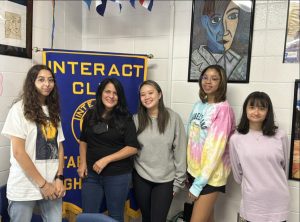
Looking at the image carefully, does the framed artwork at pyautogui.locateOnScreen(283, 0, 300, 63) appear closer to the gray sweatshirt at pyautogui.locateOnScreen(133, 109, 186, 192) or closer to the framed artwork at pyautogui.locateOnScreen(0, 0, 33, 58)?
the gray sweatshirt at pyautogui.locateOnScreen(133, 109, 186, 192)

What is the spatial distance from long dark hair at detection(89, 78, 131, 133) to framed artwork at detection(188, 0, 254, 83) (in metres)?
0.75

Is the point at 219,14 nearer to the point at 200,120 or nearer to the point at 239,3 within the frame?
the point at 239,3

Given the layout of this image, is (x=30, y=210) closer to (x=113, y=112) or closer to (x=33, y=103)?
(x=33, y=103)

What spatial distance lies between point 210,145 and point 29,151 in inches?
44.0

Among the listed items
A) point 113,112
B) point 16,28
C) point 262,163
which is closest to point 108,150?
point 113,112

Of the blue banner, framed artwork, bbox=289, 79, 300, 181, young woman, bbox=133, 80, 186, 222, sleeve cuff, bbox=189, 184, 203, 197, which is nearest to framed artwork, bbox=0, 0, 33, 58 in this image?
the blue banner

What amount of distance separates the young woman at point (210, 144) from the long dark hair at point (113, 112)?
51cm

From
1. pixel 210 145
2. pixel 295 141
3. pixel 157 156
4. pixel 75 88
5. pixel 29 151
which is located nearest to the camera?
pixel 29 151

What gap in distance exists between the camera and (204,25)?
2428 millimetres

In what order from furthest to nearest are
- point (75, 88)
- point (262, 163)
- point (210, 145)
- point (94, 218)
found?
point (75, 88)
point (210, 145)
point (262, 163)
point (94, 218)

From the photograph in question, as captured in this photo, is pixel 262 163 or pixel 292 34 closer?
pixel 262 163

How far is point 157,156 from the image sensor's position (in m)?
2.06

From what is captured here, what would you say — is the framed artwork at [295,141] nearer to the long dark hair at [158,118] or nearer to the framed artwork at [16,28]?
the long dark hair at [158,118]

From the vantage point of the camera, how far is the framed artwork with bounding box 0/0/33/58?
2.12 m
